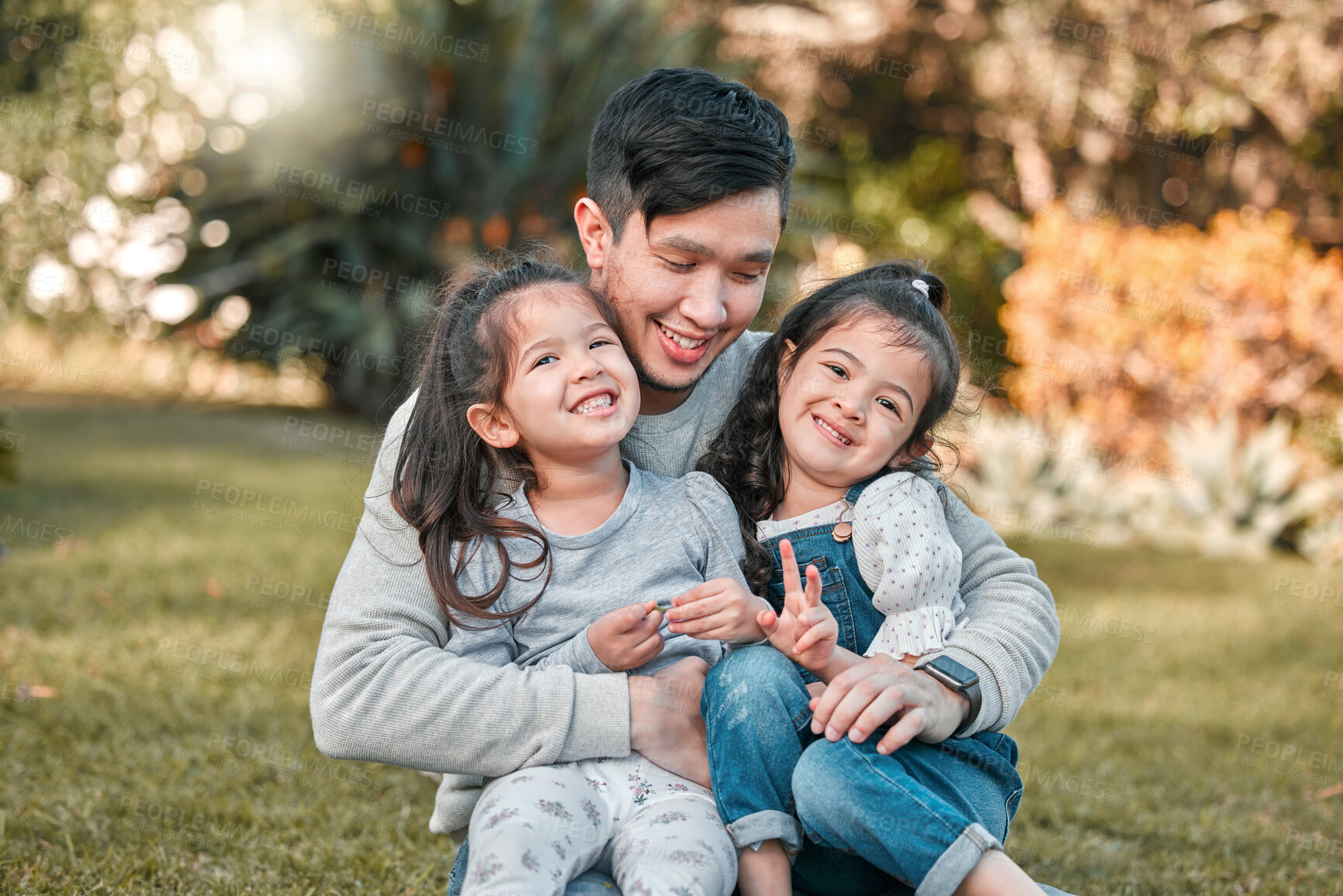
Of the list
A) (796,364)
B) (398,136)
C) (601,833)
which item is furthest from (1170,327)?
(601,833)

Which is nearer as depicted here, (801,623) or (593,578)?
(801,623)

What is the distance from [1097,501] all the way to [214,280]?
290 inches

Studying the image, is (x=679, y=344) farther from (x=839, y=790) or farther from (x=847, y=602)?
(x=839, y=790)

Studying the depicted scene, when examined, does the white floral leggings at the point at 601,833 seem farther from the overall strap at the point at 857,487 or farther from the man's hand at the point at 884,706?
the overall strap at the point at 857,487

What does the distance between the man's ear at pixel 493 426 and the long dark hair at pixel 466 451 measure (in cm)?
2

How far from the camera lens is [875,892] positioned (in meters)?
2.12

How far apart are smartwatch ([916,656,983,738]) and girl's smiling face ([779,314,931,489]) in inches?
16.9

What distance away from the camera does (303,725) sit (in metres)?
3.97

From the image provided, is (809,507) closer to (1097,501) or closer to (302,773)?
(302,773)

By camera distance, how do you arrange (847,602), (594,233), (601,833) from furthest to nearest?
1. (594,233)
2. (847,602)
3. (601,833)

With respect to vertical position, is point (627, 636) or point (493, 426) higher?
point (493, 426)

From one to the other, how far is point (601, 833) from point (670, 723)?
216mm

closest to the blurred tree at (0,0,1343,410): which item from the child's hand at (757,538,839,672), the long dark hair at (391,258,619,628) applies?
the long dark hair at (391,258,619,628)

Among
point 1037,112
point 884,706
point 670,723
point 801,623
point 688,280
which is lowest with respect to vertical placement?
point 670,723
